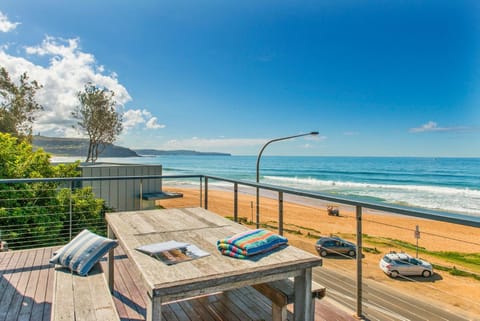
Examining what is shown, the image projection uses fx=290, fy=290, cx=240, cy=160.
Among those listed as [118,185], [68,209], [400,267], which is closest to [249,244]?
[68,209]

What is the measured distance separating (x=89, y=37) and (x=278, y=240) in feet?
42.2

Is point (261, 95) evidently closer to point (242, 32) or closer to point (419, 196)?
point (242, 32)

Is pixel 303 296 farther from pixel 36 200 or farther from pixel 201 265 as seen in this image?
pixel 36 200

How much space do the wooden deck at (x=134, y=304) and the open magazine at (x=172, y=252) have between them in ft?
2.13

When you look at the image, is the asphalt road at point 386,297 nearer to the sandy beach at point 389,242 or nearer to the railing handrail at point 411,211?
the sandy beach at point 389,242

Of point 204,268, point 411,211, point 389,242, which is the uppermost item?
point 411,211

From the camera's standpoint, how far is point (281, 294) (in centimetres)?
137

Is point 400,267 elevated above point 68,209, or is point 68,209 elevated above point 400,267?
point 68,209

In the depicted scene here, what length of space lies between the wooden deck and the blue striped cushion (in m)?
0.37

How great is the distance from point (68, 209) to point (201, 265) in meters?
6.69

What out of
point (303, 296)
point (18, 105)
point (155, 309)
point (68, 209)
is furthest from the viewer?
point (18, 105)

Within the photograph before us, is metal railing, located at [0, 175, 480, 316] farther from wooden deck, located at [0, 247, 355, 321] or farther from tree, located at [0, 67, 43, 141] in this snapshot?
tree, located at [0, 67, 43, 141]

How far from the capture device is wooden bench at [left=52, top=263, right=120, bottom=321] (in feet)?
4.21

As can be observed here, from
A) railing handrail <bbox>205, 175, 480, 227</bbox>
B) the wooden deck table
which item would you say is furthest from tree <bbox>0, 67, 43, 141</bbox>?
railing handrail <bbox>205, 175, 480, 227</bbox>
